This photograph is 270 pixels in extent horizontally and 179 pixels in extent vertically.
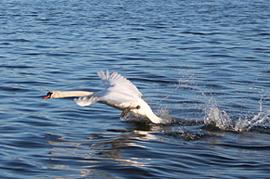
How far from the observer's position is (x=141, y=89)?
14469mm

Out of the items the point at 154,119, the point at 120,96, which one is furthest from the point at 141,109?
the point at 120,96

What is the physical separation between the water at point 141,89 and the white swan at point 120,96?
30cm

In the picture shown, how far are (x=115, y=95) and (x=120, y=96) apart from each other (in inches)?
3.2

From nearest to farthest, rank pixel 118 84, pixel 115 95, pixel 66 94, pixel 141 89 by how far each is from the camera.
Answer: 1. pixel 115 95
2. pixel 66 94
3. pixel 118 84
4. pixel 141 89

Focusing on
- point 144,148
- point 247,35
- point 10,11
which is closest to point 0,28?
point 10,11

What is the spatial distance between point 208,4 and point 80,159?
2183 centimetres

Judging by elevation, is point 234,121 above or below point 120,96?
below

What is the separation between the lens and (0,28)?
24188 mm

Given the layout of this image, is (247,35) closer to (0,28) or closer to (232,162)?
(0,28)

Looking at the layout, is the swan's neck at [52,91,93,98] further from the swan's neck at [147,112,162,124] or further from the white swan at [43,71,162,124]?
the swan's neck at [147,112,162,124]

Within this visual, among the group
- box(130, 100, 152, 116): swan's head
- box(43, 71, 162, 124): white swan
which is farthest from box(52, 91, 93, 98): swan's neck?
box(130, 100, 152, 116): swan's head

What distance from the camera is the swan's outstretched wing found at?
34.0 feet

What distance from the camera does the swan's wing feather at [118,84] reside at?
11492mm

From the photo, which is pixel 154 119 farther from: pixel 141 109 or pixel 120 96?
pixel 120 96
